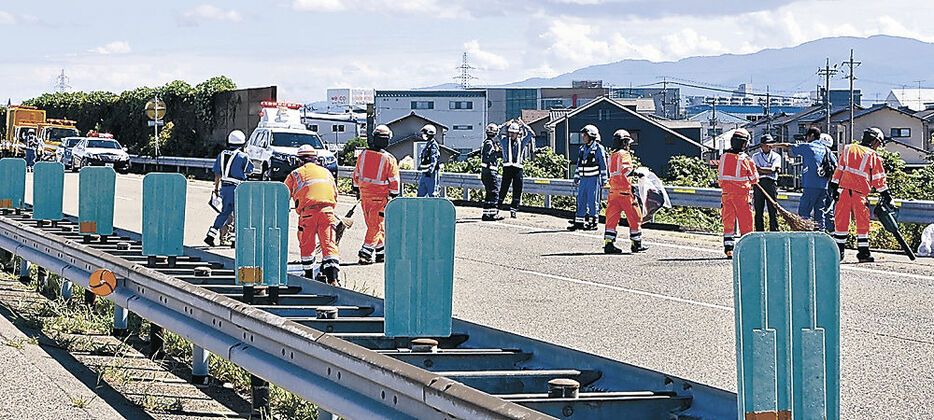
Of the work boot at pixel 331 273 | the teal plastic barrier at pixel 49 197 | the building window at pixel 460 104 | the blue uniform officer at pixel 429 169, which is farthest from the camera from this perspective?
the building window at pixel 460 104

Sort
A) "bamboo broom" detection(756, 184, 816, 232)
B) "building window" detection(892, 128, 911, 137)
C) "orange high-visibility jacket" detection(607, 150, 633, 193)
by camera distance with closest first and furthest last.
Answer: "bamboo broom" detection(756, 184, 816, 232) < "orange high-visibility jacket" detection(607, 150, 633, 193) < "building window" detection(892, 128, 911, 137)

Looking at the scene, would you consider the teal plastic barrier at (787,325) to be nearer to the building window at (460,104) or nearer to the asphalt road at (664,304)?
the asphalt road at (664,304)

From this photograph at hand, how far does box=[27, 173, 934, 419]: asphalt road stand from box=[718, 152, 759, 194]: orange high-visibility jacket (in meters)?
1.01

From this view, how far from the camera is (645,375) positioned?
17.6 feet

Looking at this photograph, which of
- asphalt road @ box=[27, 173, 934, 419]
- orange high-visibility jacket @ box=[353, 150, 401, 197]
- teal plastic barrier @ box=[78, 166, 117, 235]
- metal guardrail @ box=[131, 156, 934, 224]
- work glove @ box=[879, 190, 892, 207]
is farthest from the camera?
metal guardrail @ box=[131, 156, 934, 224]

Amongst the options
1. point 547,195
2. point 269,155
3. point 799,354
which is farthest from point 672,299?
point 269,155

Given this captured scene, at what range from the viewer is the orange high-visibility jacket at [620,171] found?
54.0 feet

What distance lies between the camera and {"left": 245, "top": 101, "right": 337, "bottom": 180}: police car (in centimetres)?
3200

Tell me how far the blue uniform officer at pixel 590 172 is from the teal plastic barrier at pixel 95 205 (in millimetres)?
9009

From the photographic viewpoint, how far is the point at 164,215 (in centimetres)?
1029

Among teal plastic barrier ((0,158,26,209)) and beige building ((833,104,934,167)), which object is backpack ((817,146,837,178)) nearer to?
teal plastic barrier ((0,158,26,209))

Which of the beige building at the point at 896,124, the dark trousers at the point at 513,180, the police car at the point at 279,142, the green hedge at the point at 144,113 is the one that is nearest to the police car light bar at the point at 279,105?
the police car at the point at 279,142

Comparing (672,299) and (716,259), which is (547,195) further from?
(672,299)

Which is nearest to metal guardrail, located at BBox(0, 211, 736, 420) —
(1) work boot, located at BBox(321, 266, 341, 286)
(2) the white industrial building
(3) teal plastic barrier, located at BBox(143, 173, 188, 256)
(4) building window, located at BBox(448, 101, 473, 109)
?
(3) teal plastic barrier, located at BBox(143, 173, 188, 256)
